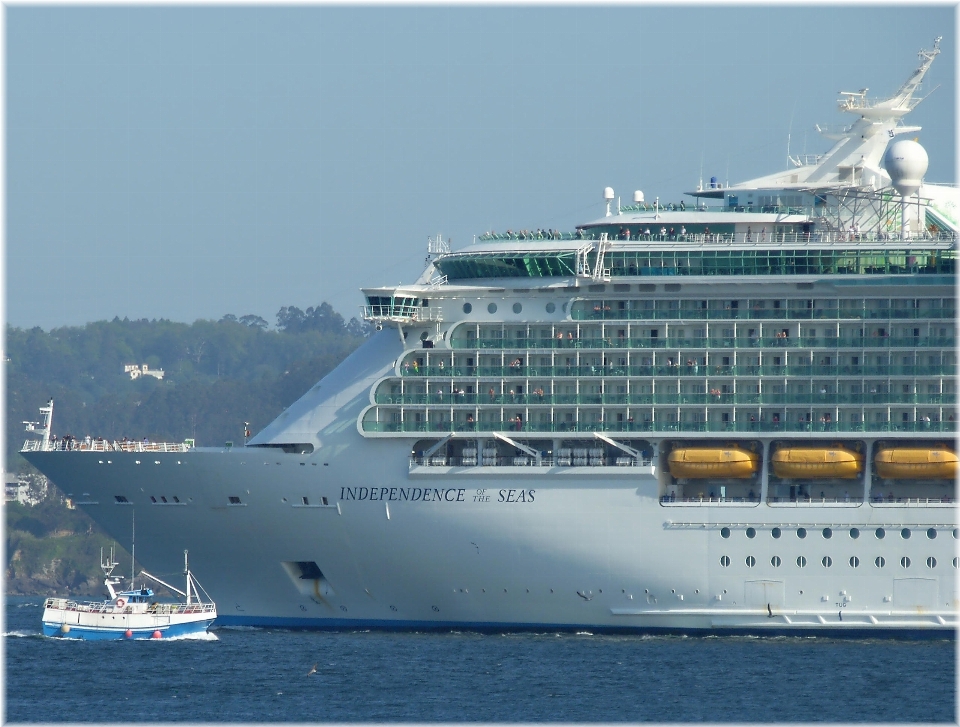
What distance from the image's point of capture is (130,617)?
5616cm

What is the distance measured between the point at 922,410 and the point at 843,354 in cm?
255

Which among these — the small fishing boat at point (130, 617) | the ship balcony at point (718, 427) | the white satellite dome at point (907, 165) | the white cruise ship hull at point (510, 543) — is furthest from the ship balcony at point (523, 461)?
the white satellite dome at point (907, 165)

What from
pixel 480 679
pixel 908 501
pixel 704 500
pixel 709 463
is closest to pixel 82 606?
pixel 480 679

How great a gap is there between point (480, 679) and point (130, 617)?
45.5 ft

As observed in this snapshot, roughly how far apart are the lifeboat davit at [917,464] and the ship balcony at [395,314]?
12.5m

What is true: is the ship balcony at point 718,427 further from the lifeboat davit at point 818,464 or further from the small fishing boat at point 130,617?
the small fishing boat at point 130,617

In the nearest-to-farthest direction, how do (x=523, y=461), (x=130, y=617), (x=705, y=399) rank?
(x=705, y=399) → (x=523, y=461) → (x=130, y=617)

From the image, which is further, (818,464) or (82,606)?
(82,606)

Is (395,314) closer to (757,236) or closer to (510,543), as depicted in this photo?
(510,543)

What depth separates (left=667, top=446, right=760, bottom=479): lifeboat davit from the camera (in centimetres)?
5184

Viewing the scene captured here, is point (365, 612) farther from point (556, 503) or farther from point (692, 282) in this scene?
point (692, 282)

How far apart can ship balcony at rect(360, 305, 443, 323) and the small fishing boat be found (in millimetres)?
8772

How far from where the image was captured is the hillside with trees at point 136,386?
117 m

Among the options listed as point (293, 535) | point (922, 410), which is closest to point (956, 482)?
point (922, 410)
